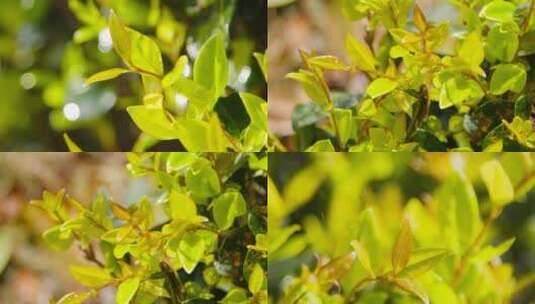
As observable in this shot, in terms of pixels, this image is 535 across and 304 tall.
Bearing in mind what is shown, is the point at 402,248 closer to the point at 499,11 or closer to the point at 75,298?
the point at 499,11

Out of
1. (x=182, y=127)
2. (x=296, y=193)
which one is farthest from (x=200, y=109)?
(x=296, y=193)

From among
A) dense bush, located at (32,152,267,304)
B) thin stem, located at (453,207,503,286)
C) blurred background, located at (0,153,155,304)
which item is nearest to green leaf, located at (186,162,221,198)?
dense bush, located at (32,152,267,304)

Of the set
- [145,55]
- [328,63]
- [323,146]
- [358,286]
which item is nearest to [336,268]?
[358,286]

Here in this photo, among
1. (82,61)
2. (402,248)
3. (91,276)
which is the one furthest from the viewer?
(82,61)

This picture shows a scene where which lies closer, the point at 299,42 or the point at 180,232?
the point at 180,232

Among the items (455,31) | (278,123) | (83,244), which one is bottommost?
(83,244)

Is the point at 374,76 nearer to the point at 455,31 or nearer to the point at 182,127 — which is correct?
the point at 455,31

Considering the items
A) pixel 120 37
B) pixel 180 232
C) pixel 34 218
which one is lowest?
pixel 34 218
